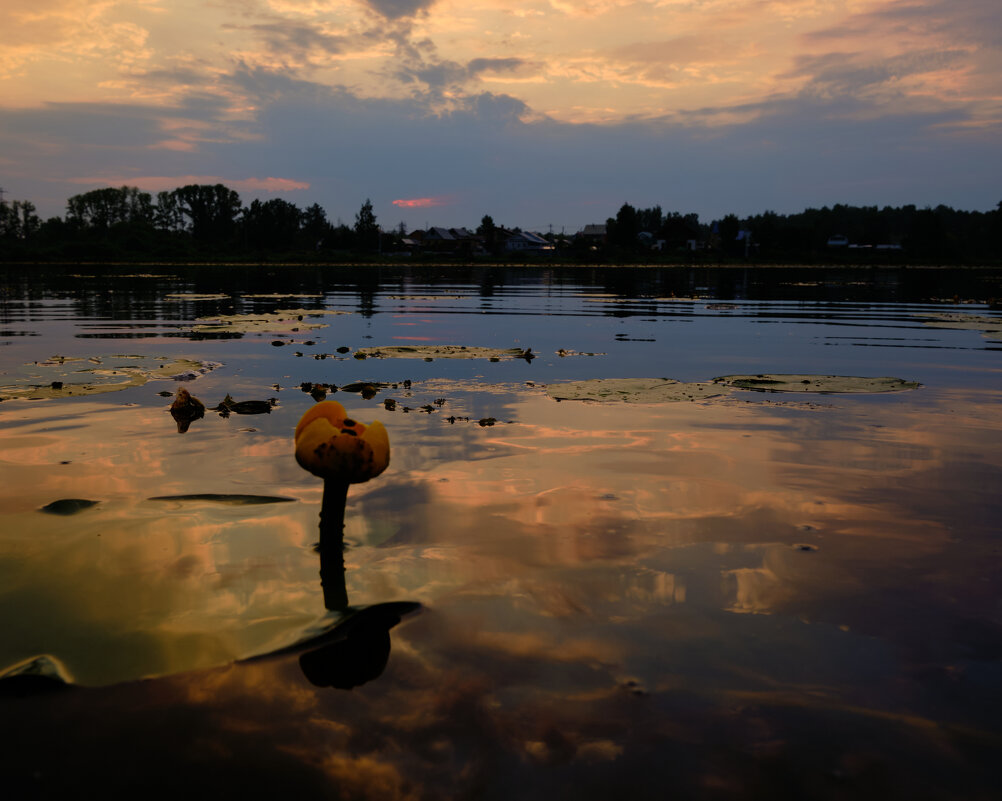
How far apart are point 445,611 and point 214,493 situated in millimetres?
2378

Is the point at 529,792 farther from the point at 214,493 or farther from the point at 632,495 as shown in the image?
the point at 214,493

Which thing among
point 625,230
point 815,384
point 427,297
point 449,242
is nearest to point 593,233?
point 449,242

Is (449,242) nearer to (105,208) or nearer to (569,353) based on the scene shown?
(105,208)

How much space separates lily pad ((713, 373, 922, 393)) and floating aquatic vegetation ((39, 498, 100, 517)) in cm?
800

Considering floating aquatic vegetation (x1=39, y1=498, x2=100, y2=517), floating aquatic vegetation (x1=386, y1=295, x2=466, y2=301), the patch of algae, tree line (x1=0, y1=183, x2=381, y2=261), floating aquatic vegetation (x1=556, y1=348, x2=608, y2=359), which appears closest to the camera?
floating aquatic vegetation (x1=39, y1=498, x2=100, y2=517)

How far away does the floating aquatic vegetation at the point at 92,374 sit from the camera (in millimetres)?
8913

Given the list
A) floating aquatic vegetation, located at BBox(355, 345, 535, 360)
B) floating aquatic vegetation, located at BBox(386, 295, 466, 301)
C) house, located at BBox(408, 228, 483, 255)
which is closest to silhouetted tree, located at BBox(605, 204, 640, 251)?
house, located at BBox(408, 228, 483, 255)

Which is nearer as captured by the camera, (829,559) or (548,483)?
(829,559)

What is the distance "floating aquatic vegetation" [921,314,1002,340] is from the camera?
17755mm

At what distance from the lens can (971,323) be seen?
66.3 feet

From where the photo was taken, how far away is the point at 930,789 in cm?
235

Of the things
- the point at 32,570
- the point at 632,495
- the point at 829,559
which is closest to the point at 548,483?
the point at 632,495

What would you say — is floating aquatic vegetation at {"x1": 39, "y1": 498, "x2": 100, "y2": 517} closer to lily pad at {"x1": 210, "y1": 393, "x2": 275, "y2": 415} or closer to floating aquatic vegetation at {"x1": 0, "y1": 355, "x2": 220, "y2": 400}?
lily pad at {"x1": 210, "y1": 393, "x2": 275, "y2": 415}

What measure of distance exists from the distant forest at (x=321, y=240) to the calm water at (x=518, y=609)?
93196 mm
